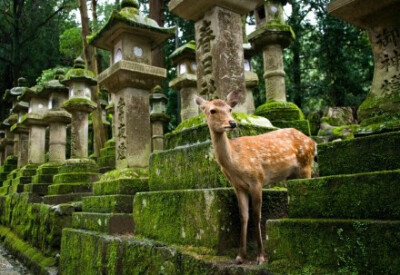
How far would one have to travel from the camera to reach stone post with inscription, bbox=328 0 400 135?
10.1 ft

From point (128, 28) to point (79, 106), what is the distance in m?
3.75

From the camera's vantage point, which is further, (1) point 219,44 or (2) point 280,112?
(2) point 280,112

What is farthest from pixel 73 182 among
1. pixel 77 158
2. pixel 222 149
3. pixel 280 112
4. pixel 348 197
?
pixel 348 197

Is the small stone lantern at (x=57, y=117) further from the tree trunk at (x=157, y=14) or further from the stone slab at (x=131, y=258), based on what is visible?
the stone slab at (x=131, y=258)

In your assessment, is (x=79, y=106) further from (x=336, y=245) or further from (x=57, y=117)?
(x=336, y=245)

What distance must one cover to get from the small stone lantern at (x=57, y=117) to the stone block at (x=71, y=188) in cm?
237

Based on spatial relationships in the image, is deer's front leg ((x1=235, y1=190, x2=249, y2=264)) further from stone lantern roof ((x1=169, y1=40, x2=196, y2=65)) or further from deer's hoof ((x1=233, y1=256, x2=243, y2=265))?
stone lantern roof ((x1=169, y1=40, x2=196, y2=65))

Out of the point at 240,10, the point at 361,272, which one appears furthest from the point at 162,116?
the point at 361,272

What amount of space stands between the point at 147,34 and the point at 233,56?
249 centimetres

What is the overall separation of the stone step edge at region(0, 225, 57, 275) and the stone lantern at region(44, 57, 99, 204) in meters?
1.19

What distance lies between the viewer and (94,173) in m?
9.08

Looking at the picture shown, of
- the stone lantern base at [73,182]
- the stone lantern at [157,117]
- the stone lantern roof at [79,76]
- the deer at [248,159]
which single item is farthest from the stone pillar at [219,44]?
the stone lantern at [157,117]

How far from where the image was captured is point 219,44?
460cm

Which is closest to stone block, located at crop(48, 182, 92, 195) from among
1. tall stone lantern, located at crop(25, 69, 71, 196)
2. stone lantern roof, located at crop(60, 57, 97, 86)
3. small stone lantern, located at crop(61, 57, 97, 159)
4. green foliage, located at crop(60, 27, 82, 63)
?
small stone lantern, located at crop(61, 57, 97, 159)
